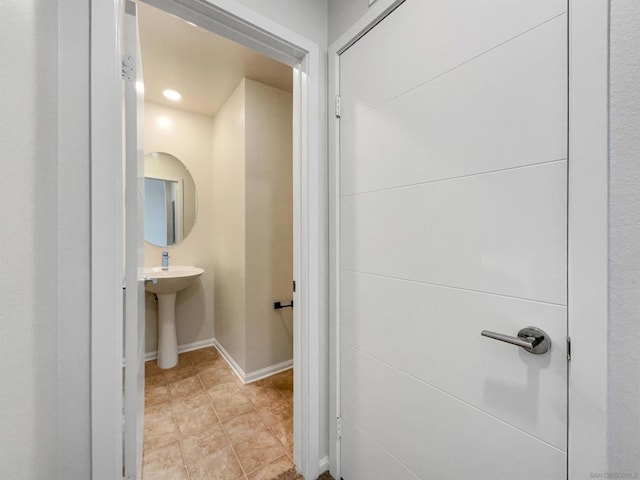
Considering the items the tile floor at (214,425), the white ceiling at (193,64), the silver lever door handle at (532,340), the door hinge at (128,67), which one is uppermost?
the white ceiling at (193,64)

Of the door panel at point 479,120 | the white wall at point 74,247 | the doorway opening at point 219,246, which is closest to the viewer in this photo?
the door panel at point 479,120

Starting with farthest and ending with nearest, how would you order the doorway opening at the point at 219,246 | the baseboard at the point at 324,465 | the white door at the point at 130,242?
the doorway opening at the point at 219,246, the baseboard at the point at 324,465, the white door at the point at 130,242

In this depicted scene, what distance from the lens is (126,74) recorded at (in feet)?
3.01

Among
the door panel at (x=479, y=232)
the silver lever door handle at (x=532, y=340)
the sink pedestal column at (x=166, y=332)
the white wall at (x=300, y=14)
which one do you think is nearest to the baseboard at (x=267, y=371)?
the sink pedestal column at (x=166, y=332)

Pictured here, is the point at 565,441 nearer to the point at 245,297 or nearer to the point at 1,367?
the point at 1,367

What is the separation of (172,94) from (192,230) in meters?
1.35

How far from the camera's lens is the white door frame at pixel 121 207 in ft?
2.58

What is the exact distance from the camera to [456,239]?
843mm

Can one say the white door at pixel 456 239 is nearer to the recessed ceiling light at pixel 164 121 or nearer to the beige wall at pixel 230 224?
the beige wall at pixel 230 224

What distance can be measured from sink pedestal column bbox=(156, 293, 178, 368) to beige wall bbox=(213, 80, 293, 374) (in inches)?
19.0

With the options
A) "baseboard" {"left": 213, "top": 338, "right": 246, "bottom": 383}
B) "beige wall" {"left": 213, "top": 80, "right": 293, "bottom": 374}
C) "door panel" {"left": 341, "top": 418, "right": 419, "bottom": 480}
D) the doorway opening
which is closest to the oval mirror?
the doorway opening

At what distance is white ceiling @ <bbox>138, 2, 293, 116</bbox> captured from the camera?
1.70m

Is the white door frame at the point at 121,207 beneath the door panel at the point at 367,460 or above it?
above

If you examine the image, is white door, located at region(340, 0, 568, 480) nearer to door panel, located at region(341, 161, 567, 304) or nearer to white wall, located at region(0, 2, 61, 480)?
door panel, located at region(341, 161, 567, 304)
